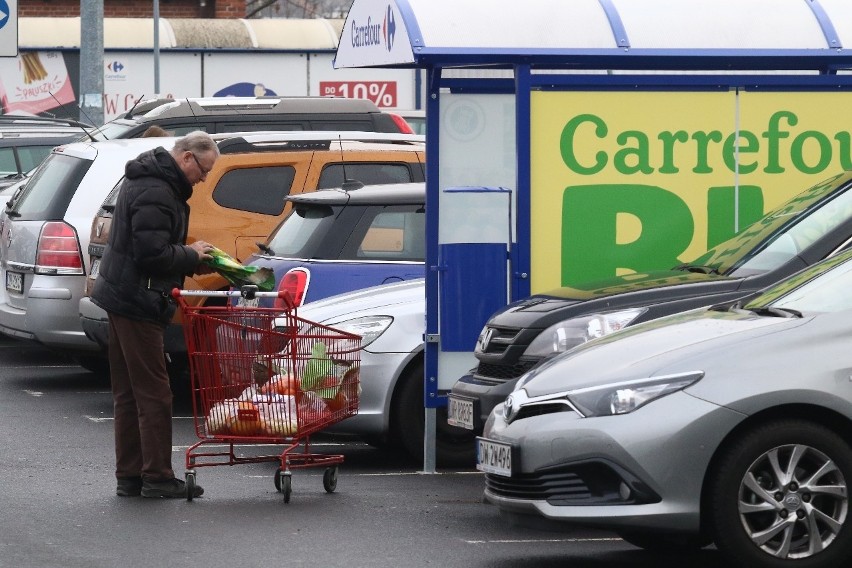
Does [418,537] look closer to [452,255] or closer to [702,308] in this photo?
[702,308]

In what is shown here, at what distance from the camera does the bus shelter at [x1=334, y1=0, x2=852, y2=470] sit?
9.30 metres

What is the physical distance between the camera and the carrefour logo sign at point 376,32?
9.39 meters

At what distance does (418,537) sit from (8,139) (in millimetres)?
11023

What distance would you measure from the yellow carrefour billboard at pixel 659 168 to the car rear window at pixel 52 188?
4.52 meters

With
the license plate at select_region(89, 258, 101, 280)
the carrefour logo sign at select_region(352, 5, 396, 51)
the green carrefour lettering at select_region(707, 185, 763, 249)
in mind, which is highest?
the carrefour logo sign at select_region(352, 5, 396, 51)

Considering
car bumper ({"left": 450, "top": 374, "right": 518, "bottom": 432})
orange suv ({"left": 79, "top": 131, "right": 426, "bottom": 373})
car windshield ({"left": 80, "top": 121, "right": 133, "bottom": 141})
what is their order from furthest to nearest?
car windshield ({"left": 80, "top": 121, "right": 133, "bottom": 141}) → orange suv ({"left": 79, "top": 131, "right": 426, "bottom": 373}) → car bumper ({"left": 450, "top": 374, "right": 518, "bottom": 432})

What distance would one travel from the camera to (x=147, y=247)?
27.1 feet

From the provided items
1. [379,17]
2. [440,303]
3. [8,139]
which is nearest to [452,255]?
[440,303]

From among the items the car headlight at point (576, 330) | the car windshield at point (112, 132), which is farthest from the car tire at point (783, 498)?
the car windshield at point (112, 132)

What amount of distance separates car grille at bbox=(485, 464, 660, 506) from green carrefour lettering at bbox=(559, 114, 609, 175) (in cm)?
319

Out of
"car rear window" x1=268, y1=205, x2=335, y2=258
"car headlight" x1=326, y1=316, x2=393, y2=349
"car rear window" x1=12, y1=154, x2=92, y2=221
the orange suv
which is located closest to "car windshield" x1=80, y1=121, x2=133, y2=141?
"car rear window" x1=12, y1=154, x2=92, y2=221

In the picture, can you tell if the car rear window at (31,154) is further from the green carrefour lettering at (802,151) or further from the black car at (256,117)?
the green carrefour lettering at (802,151)

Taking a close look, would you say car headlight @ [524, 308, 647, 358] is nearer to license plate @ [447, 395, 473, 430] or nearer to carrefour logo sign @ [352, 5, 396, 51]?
license plate @ [447, 395, 473, 430]

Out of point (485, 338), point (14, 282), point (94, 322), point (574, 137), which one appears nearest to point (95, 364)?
point (14, 282)
